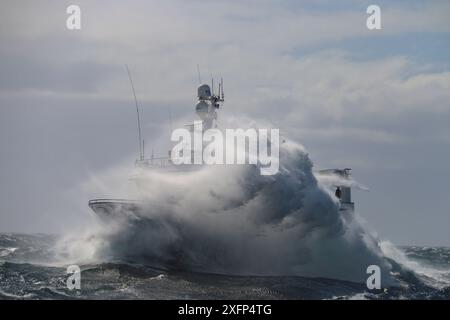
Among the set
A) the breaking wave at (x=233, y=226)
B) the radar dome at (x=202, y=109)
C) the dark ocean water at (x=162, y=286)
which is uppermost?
the radar dome at (x=202, y=109)

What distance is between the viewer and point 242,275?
4344 centimetres

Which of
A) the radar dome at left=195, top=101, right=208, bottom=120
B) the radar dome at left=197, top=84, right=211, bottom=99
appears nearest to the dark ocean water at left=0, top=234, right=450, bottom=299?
the radar dome at left=195, top=101, right=208, bottom=120

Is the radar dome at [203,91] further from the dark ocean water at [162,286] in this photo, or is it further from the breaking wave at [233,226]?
the dark ocean water at [162,286]

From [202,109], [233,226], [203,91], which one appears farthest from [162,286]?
[203,91]

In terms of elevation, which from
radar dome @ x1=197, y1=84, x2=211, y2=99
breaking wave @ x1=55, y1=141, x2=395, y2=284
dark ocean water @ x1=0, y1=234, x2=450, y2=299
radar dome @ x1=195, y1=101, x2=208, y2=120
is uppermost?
radar dome @ x1=197, y1=84, x2=211, y2=99

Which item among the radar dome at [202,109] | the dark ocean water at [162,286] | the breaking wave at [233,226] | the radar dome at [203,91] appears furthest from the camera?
the radar dome at [203,91]

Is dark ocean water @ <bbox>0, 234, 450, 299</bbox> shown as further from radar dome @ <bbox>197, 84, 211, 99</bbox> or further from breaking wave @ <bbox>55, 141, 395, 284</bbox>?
radar dome @ <bbox>197, 84, 211, 99</bbox>

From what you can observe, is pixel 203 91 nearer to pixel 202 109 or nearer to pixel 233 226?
pixel 202 109

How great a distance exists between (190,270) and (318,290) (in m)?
8.31

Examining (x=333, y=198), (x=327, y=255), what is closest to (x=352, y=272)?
(x=327, y=255)

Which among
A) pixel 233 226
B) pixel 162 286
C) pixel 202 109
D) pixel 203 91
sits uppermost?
pixel 203 91

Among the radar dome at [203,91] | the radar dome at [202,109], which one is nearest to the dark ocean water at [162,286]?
the radar dome at [202,109]

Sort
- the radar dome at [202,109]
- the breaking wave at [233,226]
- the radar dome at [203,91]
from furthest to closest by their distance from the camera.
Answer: the radar dome at [203,91]
the radar dome at [202,109]
the breaking wave at [233,226]
